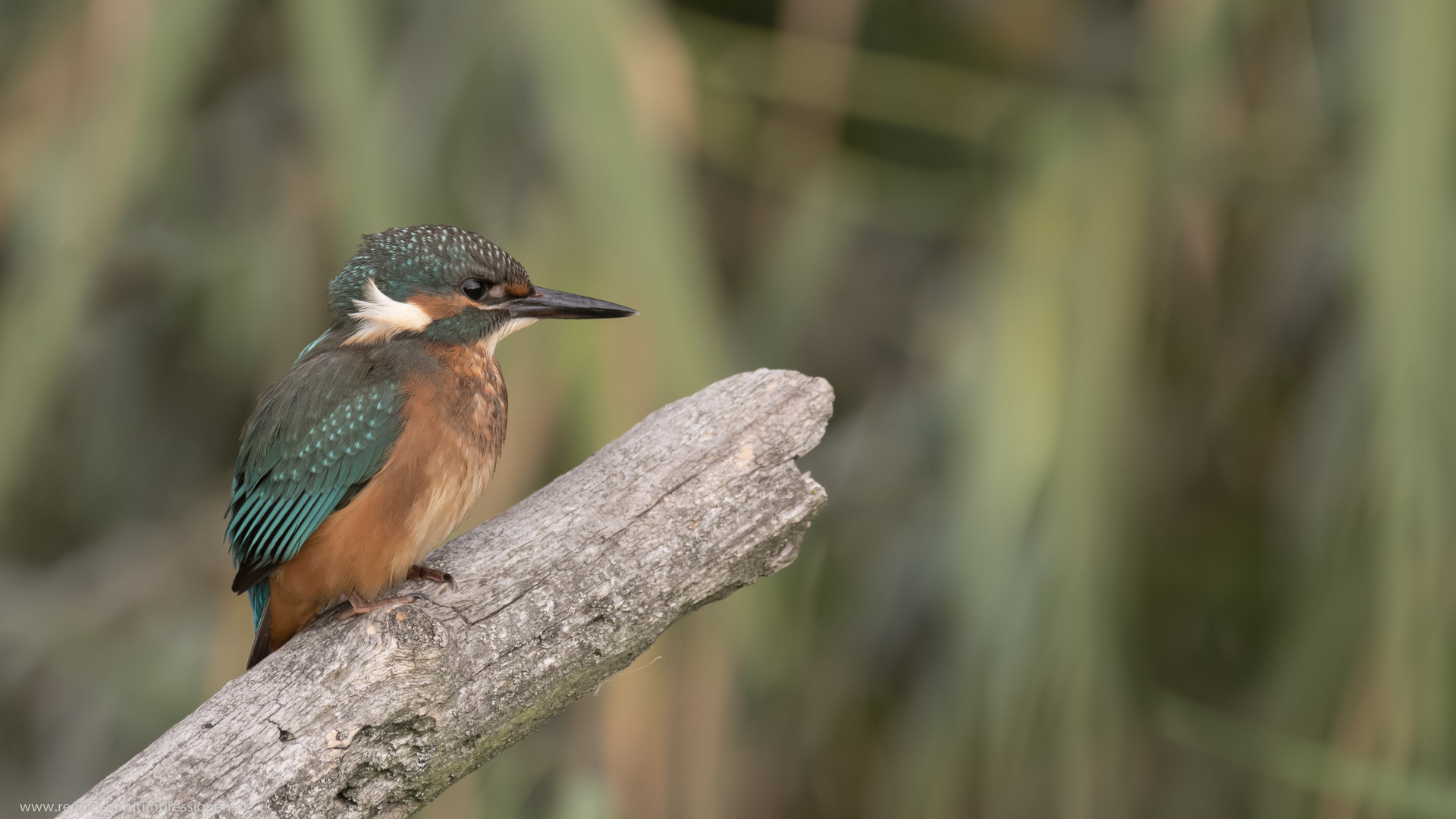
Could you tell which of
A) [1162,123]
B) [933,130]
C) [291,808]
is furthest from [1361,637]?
[291,808]

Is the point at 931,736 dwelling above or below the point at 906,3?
below

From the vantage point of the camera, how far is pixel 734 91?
2.45 metres

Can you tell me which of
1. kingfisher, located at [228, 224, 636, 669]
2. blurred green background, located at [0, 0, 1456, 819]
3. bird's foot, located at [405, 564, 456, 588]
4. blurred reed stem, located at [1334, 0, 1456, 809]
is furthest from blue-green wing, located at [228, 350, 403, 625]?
blurred reed stem, located at [1334, 0, 1456, 809]

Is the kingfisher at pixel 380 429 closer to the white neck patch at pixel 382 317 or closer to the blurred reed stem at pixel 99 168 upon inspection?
the white neck patch at pixel 382 317

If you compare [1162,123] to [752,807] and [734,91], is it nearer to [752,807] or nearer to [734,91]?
[734,91]

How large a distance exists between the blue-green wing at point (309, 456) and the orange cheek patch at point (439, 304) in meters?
0.10

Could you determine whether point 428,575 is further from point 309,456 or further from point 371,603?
point 309,456

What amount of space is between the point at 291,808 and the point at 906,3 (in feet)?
6.63

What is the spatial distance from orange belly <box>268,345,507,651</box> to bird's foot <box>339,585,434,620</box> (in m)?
0.01

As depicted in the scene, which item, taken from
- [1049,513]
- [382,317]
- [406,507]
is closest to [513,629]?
[406,507]

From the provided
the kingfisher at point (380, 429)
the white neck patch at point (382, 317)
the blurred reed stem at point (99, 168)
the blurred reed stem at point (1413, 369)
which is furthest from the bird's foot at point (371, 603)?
the blurred reed stem at point (1413, 369)

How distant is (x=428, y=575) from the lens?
1233 mm

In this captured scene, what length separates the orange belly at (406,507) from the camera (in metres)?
1.30

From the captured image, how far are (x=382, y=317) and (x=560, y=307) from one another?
0.20 m
